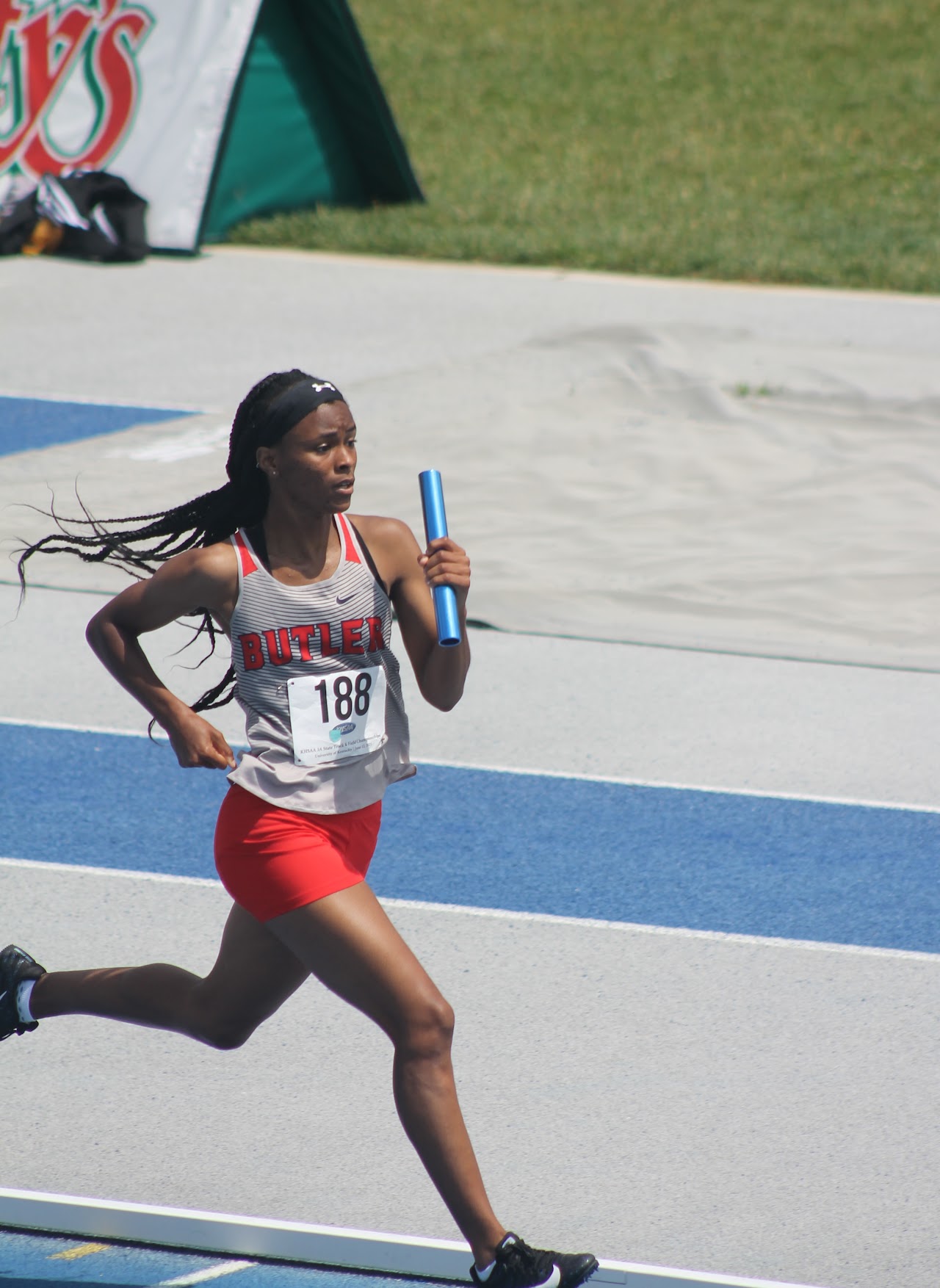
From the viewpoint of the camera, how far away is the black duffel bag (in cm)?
1819

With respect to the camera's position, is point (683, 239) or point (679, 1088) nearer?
point (679, 1088)

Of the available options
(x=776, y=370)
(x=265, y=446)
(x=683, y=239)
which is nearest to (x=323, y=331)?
(x=776, y=370)

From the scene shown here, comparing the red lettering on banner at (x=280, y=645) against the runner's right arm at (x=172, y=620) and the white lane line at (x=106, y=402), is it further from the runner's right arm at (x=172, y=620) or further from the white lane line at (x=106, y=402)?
the white lane line at (x=106, y=402)

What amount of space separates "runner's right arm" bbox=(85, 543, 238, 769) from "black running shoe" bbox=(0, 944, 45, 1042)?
806mm

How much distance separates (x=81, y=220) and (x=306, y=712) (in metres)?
15.3

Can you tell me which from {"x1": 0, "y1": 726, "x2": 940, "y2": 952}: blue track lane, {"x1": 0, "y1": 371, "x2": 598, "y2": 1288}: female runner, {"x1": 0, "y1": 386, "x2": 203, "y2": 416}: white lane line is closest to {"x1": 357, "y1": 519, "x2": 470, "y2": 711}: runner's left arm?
{"x1": 0, "y1": 371, "x2": 598, "y2": 1288}: female runner

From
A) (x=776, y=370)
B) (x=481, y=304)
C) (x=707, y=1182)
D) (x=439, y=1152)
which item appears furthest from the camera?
(x=481, y=304)

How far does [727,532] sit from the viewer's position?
1036cm

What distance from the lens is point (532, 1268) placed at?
3652 millimetres

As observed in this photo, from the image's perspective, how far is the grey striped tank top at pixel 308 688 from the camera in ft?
13.2

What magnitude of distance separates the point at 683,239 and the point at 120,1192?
1681cm

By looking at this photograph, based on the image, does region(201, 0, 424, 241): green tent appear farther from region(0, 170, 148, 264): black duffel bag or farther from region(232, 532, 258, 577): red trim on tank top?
region(232, 532, 258, 577): red trim on tank top

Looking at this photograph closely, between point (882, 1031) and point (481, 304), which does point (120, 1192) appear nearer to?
point (882, 1031)

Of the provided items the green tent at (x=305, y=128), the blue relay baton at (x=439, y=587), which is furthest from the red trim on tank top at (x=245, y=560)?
the green tent at (x=305, y=128)
